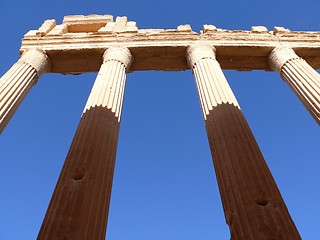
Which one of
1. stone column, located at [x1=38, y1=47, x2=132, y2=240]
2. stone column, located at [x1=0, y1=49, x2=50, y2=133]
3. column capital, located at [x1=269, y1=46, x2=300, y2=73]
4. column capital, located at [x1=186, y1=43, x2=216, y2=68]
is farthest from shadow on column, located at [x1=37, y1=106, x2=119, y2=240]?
column capital, located at [x1=269, y1=46, x2=300, y2=73]

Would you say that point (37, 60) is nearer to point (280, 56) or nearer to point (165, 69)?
point (165, 69)

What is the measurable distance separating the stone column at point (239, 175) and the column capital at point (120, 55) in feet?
16.4

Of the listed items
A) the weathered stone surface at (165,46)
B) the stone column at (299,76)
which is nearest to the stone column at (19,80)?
the weathered stone surface at (165,46)

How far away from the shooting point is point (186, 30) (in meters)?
21.2

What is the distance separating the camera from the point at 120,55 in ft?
60.8

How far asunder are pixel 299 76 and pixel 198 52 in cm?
547

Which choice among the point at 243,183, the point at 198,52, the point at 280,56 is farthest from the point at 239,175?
the point at 280,56

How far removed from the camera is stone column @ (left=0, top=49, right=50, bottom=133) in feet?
45.6

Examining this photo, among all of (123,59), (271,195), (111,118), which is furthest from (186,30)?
(271,195)

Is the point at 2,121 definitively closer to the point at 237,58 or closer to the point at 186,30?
the point at 186,30

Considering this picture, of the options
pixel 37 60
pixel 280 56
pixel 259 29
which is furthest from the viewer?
pixel 259 29

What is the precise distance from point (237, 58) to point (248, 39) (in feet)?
4.43

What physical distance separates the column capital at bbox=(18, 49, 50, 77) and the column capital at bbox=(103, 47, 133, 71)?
3453 mm

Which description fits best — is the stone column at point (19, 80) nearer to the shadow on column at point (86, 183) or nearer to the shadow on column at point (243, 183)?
the shadow on column at point (86, 183)
